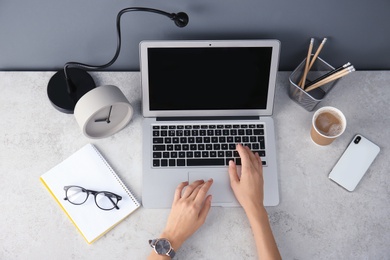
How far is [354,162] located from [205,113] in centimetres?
46

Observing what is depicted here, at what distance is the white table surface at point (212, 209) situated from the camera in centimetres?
120

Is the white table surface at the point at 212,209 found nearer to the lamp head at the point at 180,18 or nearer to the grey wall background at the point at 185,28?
the grey wall background at the point at 185,28

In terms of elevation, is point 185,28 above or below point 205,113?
above

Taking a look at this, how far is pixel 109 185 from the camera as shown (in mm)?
1233

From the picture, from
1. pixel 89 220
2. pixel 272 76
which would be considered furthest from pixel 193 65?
pixel 89 220

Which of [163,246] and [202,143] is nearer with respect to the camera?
[163,246]

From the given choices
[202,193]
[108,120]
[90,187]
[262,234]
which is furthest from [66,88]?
[262,234]

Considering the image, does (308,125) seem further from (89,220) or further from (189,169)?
(89,220)

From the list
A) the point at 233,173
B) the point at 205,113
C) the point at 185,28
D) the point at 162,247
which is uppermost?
the point at 185,28

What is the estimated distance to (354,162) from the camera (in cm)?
127

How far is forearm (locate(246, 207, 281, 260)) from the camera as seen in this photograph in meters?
1.14

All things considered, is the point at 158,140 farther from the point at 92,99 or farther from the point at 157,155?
the point at 92,99

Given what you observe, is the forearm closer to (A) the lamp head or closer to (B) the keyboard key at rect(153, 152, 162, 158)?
(B) the keyboard key at rect(153, 152, 162, 158)

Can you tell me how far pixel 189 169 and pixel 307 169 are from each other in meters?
0.35
